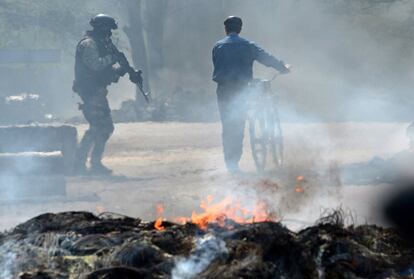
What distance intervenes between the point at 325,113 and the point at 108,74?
9.17 meters

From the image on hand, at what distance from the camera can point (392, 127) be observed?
1717cm

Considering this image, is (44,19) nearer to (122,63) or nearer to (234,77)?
(122,63)

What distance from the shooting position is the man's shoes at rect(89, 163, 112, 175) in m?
13.2

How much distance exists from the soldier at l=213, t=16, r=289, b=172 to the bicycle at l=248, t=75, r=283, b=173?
0.19m

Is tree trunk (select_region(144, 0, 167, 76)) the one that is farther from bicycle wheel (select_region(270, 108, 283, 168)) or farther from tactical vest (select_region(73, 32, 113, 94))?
bicycle wheel (select_region(270, 108, 283, 168))

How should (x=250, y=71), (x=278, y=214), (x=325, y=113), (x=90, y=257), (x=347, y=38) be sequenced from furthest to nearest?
(x=347, y=38) < (x=325, y=113) < (x=250, y=71) < (x=278, y=214) < (x=90, y=257)

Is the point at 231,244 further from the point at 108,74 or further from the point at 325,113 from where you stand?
the point at 325,113

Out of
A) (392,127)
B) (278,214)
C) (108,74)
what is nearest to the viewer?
(278,214)

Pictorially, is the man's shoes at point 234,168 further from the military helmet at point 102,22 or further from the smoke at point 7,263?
the smoke at point 7,263

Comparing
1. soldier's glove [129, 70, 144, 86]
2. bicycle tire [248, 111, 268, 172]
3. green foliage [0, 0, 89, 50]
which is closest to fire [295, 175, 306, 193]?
bicycle tire [248, 111, 268, 172]

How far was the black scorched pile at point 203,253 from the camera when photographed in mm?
5137

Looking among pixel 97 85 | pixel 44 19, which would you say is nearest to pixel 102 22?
pixel 97 85

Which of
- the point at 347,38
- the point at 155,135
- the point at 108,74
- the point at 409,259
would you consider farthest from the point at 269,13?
the point at 409,259

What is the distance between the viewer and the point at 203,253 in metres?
5.38
